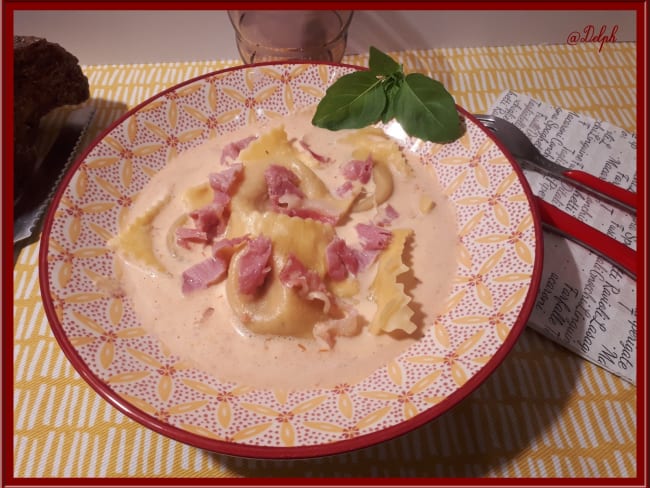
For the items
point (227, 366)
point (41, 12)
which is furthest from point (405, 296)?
point (41, 12)

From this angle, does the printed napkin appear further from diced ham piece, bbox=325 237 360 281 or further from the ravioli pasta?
diced ham piece, bbox=325 237 360 281

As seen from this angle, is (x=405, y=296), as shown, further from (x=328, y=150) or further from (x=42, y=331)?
(x=42, y=331)

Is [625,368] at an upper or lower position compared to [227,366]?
upper

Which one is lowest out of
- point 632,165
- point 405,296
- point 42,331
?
point 42,331

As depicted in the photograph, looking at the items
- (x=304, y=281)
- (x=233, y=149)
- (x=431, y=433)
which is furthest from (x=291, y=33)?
(x=431, y=433)

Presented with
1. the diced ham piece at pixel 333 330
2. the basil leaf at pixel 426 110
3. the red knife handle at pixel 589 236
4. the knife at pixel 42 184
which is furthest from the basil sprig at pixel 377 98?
the knife at pixel 42 184
